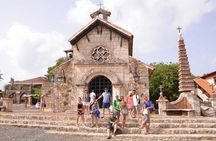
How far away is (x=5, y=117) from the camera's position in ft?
56.1

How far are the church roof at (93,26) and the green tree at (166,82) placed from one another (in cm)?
2414

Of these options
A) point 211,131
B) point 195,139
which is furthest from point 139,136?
point 211,131

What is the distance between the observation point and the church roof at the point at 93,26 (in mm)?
21741

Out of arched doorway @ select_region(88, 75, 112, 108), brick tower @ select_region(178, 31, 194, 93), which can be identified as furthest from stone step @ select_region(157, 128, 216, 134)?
arched doorway @ select_region(88, 75, 112, 108)

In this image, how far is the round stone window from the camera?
858 inches

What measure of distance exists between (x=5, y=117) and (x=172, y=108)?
1116cm

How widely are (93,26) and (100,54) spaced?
7.99 feet

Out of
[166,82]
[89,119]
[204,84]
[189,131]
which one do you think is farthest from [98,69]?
[204,84]

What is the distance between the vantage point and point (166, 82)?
4466cm

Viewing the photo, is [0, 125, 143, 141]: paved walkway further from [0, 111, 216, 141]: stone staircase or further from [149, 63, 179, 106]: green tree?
[149, 63, 179, 106]: green tree

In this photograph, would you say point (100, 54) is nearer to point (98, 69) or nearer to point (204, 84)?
point (98, 69)

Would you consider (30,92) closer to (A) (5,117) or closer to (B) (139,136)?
(A) (5,117)

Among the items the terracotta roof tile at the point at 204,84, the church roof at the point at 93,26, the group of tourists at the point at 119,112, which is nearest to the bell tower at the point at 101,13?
the church roof at the point at 93,26

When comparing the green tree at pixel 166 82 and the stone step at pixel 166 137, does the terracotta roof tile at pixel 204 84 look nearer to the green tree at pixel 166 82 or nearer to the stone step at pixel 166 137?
the green tree at pixel 166 82
